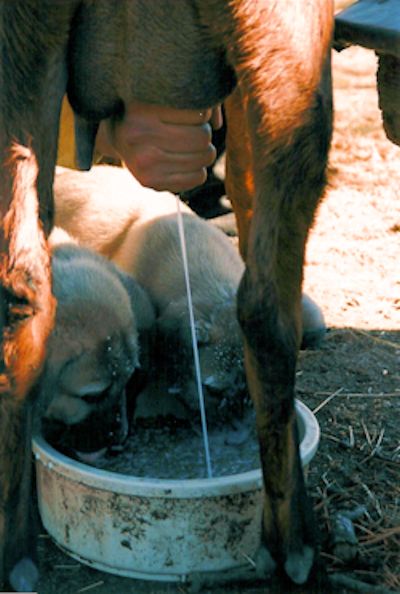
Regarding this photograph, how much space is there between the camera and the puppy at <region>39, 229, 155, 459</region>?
117 inches

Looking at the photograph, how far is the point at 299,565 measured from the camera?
2.49 m

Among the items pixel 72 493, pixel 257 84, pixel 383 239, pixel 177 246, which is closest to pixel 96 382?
pixel 72 493

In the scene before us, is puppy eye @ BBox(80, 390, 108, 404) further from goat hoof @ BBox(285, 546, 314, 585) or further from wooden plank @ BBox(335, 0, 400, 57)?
wooden plank @ BBox(335, 0, 400, 57)

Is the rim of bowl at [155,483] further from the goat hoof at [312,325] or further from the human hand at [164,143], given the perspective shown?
the goat hoof at [312,325]

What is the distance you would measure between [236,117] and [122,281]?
25.5 inches

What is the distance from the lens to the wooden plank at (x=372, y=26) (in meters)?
2.97

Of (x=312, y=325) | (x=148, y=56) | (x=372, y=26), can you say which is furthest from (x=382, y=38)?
(x=312, y=325)

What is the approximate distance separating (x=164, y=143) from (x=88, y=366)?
0.71 meters

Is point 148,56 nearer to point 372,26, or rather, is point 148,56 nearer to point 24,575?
point 372,26

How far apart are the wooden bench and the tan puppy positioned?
0.72 m

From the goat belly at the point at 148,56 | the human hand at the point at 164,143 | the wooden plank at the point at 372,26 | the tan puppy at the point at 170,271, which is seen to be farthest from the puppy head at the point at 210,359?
the goat belly at the point at 148,56

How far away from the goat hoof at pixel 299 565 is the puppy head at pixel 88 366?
2.31 ft

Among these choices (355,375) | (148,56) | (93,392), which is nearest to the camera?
(148,56)

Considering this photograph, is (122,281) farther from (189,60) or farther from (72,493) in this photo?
(189,60)
